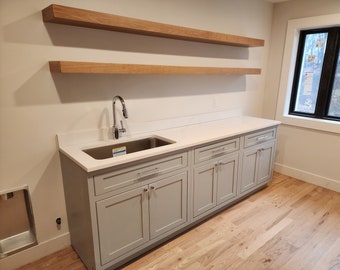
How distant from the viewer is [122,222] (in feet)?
5.73

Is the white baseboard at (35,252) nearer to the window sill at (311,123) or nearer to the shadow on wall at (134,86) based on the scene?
the shadow on wall at (134,86)

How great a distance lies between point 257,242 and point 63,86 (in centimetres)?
212

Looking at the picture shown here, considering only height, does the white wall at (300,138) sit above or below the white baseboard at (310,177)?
above

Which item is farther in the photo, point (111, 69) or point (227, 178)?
point (227, 178)

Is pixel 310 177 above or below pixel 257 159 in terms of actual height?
below

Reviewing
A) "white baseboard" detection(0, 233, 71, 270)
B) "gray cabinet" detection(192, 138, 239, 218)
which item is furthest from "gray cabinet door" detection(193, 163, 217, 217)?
"white baseboard" detection(0, 233, 71, 270)

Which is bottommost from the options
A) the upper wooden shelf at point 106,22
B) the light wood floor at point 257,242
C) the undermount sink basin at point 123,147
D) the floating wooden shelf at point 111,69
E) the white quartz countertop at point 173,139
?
the light wood floor at point 257,242

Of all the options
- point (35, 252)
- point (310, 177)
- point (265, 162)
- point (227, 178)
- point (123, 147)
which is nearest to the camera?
point (35, 252)

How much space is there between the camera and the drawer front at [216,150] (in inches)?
84.1

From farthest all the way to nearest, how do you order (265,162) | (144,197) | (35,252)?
(265,162)
(35,252)
(144,197)

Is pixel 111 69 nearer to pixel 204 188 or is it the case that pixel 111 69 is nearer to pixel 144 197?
pixel 144 197

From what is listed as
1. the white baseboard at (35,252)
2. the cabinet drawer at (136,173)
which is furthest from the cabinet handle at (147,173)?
the white baseboard at (35,252)

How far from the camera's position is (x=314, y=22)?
2.93m

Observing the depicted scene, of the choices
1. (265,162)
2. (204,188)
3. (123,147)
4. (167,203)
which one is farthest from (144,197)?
(265,162)
